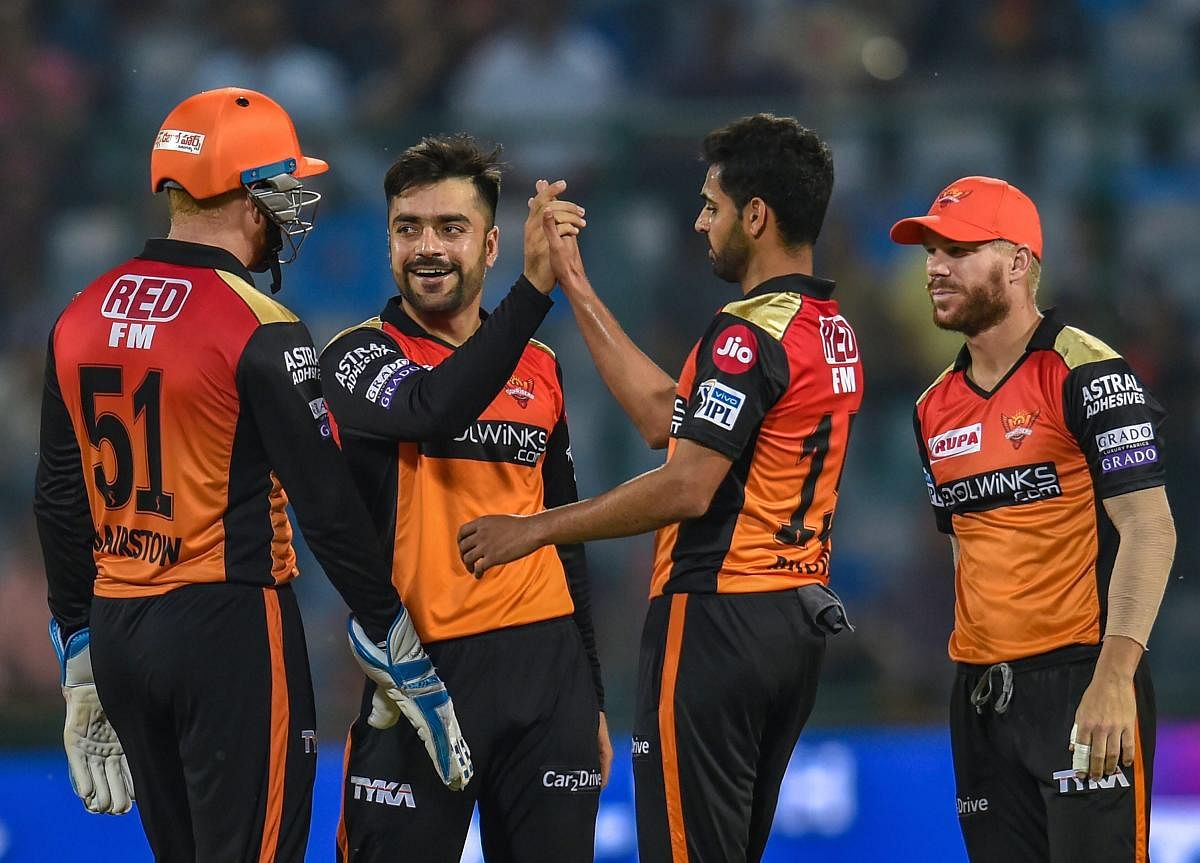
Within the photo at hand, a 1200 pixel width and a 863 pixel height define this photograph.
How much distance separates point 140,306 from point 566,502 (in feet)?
4.29

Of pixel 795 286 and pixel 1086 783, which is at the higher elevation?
pixel 795 286

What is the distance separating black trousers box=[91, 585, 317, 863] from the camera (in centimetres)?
372

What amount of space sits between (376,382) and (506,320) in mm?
377

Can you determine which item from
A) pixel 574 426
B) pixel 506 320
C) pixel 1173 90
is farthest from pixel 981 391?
pixel 1173 90

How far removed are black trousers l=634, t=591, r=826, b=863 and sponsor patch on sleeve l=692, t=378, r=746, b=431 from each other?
Result: 457 millimetres

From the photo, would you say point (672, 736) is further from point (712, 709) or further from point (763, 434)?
point (763, 434)

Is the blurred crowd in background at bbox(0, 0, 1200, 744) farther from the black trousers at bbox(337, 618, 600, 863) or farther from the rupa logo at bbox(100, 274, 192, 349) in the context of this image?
the rupa logo at bbox(100, 274, 192, 349)

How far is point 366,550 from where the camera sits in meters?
3.84

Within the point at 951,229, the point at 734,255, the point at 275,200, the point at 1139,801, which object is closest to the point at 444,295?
the point at 275,200

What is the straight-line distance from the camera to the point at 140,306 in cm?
379

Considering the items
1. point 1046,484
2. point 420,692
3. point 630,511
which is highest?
point 1046,484

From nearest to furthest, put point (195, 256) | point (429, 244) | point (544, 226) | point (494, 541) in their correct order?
1. point (195, 256)
2. point (494, 541)
3. point (544, 226)
4. point (429, 244)

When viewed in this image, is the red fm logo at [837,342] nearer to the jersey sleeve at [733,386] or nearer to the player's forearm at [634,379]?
the jersey sleeve at [733,386]

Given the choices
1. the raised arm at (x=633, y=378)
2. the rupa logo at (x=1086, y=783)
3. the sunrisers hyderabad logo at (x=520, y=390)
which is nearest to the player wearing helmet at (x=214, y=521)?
the sunrisers hyderabad logo at (x=520, y=390)
